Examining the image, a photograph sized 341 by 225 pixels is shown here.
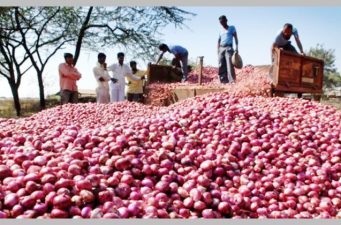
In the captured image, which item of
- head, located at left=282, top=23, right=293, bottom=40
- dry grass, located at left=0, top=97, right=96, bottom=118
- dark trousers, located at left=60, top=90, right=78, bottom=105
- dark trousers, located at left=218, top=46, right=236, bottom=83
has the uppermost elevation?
head, located at left=282, top=23, right=293, bottom=40

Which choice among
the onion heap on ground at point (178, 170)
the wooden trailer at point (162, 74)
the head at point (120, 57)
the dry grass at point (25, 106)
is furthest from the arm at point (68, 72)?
the dry grass at point (25, 106)

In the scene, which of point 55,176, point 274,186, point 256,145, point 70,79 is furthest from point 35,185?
point 70,79

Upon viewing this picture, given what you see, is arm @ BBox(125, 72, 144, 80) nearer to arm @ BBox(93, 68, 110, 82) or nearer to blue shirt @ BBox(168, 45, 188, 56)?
arm @ BBox(93, 68, 110, 82)

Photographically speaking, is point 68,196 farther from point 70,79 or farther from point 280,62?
point 70,79

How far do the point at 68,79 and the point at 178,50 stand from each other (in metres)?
3.33

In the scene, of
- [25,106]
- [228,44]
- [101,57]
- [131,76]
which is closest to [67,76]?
[101,57]

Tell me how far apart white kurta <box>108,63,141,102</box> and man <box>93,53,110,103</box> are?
0.42 feet

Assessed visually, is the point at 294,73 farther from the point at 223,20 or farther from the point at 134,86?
the point at 134,86

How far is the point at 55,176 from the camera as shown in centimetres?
238

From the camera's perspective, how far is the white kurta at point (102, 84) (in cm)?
882

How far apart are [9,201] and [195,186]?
3.52 feet

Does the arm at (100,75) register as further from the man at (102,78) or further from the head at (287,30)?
the head at (287,30)

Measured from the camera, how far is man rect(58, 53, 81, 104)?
26.5ft

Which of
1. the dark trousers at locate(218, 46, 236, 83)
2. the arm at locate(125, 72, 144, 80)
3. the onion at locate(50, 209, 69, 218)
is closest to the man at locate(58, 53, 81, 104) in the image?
the arm at locate(125, 72, 144, 80)
